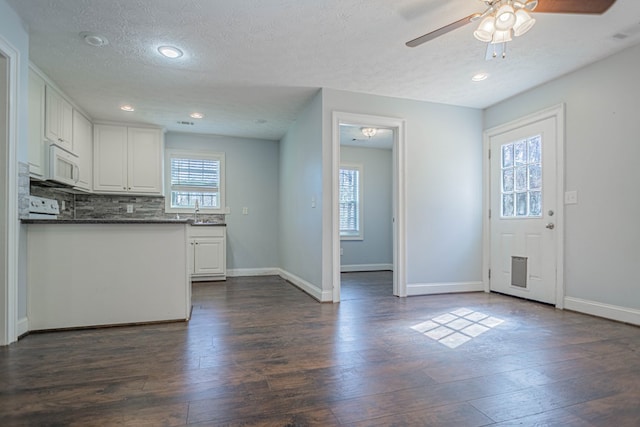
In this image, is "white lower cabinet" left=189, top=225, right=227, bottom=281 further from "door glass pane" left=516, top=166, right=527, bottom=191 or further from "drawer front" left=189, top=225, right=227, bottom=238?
"door glass pane" left=516, top=166, right=527, bottom=191

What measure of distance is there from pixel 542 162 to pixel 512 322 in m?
1.83

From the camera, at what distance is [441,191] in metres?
4.24

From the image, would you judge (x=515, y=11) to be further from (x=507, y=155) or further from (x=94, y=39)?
(x=94, y=39)

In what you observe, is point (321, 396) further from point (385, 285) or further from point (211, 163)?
point (211, 163)

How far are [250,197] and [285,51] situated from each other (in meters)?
3.30

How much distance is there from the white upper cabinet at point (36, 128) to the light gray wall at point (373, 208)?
4480 mm

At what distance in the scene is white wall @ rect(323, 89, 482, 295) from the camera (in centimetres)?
411

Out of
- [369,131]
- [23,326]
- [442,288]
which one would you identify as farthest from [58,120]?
[442,288]

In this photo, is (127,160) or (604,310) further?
(127,160)

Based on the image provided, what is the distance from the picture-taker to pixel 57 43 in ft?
9.23

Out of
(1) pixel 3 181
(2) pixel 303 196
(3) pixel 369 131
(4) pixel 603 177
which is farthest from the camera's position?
(3) pixel 369 131

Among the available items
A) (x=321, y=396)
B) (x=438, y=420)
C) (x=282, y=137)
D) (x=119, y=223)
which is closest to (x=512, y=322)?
(x=438, y=420)

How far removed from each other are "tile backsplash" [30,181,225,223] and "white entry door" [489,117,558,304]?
14.6ft

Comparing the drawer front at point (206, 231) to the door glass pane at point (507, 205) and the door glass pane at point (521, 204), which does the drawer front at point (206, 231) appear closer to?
the door glass pane at point (507, 205)
